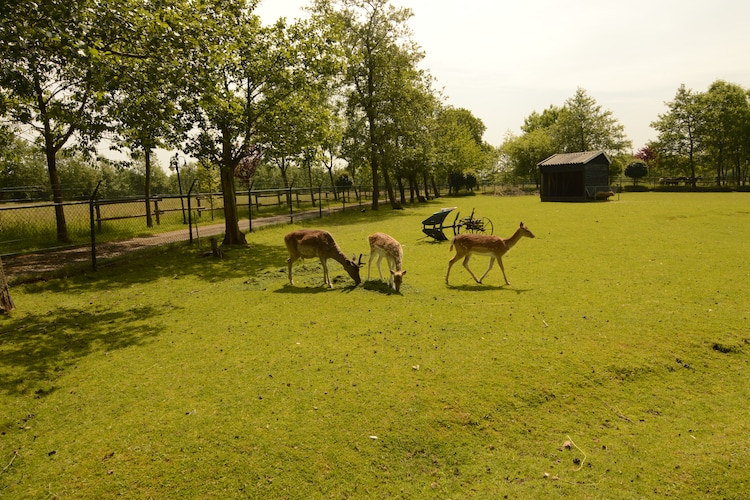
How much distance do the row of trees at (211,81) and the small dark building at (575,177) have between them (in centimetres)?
1635

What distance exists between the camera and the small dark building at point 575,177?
134 ft

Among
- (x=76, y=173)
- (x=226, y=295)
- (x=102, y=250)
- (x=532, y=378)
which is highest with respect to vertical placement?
(x=76, y=173)

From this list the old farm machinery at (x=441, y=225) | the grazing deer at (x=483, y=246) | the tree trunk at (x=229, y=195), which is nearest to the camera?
the grazing deer at (x=483, y=246)

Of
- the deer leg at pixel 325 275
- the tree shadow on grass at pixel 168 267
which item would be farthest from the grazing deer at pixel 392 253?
the tree shadow on grass at pixel 168 267

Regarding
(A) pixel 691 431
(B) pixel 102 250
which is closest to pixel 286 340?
(A) pixel 691 431

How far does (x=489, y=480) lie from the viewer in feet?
13.1

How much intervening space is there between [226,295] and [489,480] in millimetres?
8241

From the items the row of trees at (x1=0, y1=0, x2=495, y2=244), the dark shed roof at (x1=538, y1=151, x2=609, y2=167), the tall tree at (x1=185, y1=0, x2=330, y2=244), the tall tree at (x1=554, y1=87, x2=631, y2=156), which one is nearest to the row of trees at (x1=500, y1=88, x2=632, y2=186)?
the tall tree at (x1=554, y1=87, x2=631, y2=156)

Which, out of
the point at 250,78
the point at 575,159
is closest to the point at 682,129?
the point at 575,159

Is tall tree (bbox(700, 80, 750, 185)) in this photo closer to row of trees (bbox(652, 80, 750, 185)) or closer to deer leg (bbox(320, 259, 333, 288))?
row of trees (bbox(652, 80, 750, 185))

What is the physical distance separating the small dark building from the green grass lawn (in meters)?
33.2

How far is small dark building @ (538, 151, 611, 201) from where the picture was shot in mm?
40875

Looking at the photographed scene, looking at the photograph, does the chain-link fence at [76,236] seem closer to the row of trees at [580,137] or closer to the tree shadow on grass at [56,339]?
the tree shadow on grass at [56,339]

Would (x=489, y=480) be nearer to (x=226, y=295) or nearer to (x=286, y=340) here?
(x=286, y=340)
